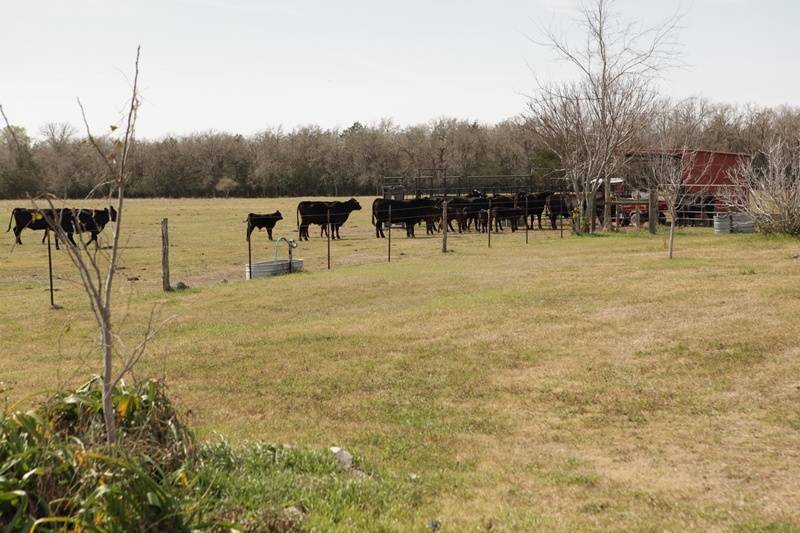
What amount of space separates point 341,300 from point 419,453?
759 cm

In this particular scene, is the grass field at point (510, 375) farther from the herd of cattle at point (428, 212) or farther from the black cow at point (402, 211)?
the black cow at point (402, 211)

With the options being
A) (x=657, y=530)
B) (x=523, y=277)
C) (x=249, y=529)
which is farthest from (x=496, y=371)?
(x=523, y=277)

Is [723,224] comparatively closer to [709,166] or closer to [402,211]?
[709,166]

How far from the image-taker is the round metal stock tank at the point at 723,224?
24.4 metres

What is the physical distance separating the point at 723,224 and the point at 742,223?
56 cm

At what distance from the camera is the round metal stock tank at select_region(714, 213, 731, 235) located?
24.4m

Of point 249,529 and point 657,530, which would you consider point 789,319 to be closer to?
point 657,530

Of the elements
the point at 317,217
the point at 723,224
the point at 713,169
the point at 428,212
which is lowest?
the point at 723,224

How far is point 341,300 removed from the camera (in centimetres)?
1320

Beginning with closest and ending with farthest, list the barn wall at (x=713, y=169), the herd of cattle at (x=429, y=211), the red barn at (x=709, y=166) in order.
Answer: the herd of cattle at (x=429, y=211), the red barn at (x=709, y=166), the barn wall at (x=713, y=169)

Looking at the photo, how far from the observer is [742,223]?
79.6ft

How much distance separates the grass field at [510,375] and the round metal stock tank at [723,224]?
824 cm

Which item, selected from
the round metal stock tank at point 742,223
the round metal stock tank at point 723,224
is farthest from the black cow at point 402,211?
the round metal stock tank at point 742,223

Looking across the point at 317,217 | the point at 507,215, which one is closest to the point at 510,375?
the point at 317,217
